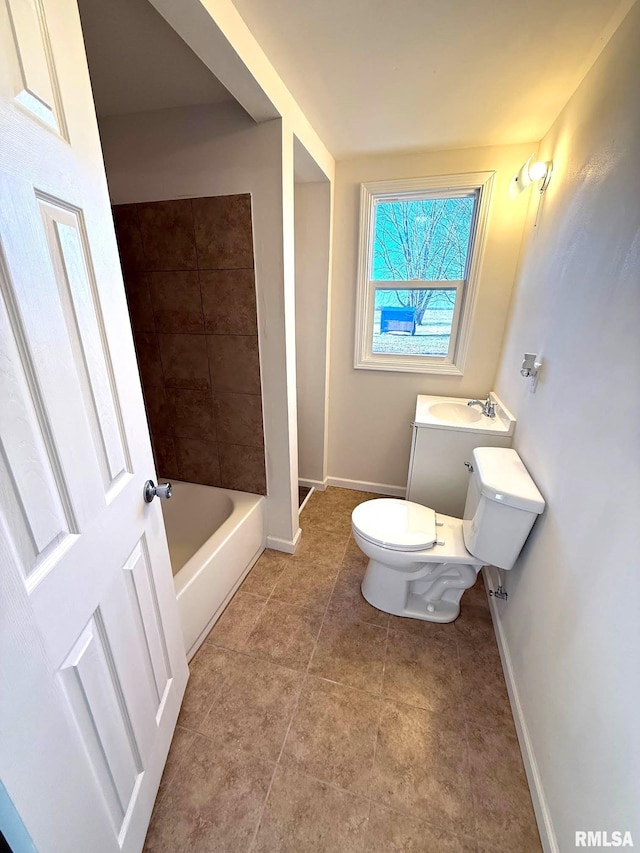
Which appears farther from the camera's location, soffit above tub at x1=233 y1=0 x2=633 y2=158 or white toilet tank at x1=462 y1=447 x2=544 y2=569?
white toilet tank at x1=462 y1=447 x2=544 y2=569

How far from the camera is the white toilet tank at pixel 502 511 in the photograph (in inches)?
50.6

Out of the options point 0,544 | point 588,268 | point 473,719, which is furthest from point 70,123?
point 473,719

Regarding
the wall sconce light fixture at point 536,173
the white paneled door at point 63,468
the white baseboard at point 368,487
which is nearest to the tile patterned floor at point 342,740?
the white paneled door at point 63,468

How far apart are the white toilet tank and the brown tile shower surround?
1.12 metres

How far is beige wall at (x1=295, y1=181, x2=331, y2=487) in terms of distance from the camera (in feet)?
6.91

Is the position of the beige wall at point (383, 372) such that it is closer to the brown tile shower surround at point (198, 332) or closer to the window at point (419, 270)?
the window at point (419, 270)

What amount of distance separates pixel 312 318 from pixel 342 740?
216cm

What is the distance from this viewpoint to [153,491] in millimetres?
945

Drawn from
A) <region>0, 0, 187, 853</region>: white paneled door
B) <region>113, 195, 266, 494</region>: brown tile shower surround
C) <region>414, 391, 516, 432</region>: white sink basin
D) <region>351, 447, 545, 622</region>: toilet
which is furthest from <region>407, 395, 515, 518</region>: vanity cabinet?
<region>0, 0, 187, 853</region>: white paneled door

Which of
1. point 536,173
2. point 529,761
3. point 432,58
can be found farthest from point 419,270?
point 529,761

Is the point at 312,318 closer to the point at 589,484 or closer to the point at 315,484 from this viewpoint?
the point at 315,484

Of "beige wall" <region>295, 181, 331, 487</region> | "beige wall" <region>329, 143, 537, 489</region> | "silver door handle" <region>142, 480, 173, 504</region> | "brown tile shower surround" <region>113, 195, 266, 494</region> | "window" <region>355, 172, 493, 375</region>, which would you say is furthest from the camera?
"beige wall" <region>295, 181, 331, 487</region>

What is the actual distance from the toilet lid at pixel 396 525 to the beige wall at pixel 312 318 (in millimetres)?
977

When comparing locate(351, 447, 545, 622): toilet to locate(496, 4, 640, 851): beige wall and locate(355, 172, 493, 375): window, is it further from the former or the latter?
locate(355, 172, 493, 375): window
